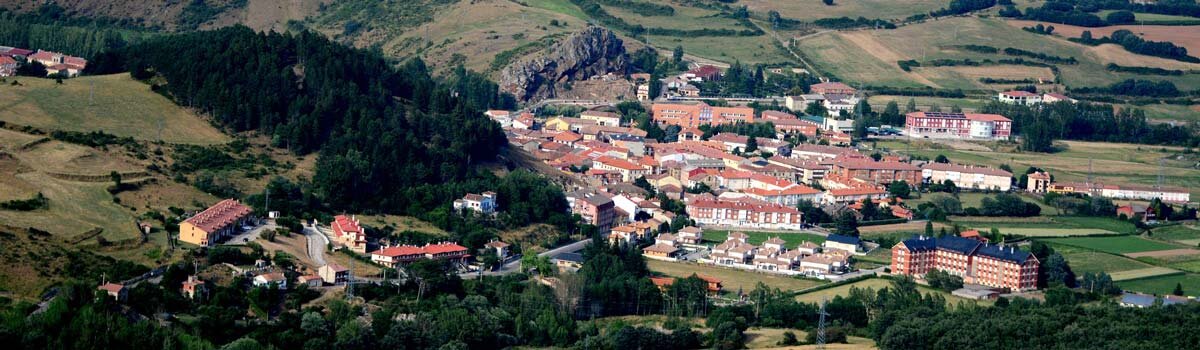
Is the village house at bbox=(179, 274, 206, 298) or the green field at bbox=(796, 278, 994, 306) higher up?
the village house at bbox=(179, 274, 206, 298)

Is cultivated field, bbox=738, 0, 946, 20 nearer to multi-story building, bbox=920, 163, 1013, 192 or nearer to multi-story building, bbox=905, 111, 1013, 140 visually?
multi-story building, bbox=905, 111, 1013, 140

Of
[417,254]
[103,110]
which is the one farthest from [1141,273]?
[103,110]

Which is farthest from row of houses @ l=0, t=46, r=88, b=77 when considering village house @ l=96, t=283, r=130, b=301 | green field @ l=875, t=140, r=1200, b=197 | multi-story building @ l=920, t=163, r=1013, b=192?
green field @ l=875, t=140, r=1200, b=197

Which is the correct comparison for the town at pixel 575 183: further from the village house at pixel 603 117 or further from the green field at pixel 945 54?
the green field at pixel 945 54

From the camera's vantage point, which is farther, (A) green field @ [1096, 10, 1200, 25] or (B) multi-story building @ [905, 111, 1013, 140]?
(A) green field @ [1096, 10, 1200, 25]

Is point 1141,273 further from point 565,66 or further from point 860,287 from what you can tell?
point 565,66

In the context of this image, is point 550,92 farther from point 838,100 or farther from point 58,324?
point 58,324
